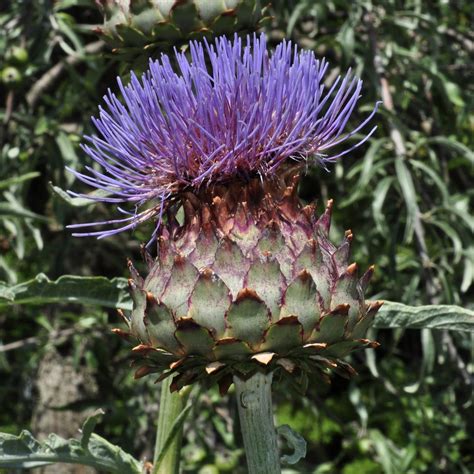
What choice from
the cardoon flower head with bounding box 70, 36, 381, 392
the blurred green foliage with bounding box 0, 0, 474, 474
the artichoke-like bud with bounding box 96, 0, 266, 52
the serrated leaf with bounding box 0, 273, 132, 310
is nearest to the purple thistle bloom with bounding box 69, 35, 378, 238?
the cardoon flower head with bounding box 70, 36, 381, 392

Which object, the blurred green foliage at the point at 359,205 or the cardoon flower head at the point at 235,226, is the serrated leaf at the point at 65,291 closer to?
the cardoon flower head at the point at 235,226

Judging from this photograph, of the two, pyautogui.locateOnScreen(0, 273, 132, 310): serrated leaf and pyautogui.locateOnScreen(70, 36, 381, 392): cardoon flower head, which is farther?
pyautogui.locateOnScreen(0, 273, 132, 310): serrated leaf

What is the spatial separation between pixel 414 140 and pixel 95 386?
3.86ft

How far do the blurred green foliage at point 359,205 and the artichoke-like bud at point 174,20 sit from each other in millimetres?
526

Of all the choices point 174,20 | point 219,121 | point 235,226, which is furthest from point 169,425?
point 174,20

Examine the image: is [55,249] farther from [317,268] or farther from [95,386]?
[317,268]

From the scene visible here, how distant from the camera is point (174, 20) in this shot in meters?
1.53

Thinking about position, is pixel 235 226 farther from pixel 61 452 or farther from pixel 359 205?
pixel 359 205

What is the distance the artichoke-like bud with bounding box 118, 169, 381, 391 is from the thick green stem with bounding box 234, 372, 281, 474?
5cm

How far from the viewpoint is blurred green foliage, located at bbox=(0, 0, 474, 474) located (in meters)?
2.22

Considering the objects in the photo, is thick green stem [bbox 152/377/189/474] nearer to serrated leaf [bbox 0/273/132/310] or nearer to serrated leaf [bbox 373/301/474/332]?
serrated leaf [bbox 0/273/132/310]

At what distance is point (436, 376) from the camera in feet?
8.04

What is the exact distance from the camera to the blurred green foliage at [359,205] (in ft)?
7.28

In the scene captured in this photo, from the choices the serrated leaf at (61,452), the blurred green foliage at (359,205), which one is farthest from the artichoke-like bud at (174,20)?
the serrated leaf at (61,452)
